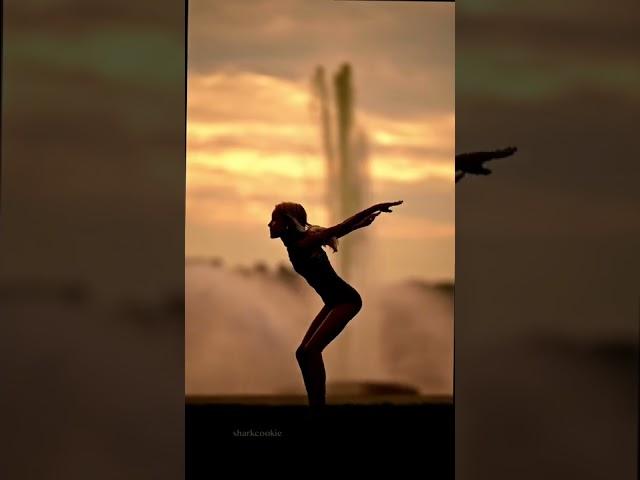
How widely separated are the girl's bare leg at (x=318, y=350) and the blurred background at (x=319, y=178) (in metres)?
0.03

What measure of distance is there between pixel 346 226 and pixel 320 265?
0.16 m

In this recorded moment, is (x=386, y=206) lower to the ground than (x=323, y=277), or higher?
higher

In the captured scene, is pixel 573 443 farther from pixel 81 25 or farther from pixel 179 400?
pixel 81 25

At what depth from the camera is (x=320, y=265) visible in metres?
2.70

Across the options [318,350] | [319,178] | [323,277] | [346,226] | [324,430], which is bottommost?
[324,430]

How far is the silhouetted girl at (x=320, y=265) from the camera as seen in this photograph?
269cm

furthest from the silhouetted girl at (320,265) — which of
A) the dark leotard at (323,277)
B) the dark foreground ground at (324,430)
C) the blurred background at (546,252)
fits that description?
the blurred background at (546,252)

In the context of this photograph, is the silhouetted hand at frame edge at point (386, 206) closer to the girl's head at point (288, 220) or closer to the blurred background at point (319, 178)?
the blurred background at point (319, 178)

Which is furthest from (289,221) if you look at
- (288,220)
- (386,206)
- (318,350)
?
(318,350)

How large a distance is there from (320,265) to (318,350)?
0.93ft

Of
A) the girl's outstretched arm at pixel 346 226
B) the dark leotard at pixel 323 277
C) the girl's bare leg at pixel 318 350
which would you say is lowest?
the girl's bare leg at pixel 318 350

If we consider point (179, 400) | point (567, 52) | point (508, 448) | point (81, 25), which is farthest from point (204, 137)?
point (508, 448)

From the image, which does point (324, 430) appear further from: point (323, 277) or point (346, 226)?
point (346, 226)

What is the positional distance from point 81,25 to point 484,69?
4.49 ft
